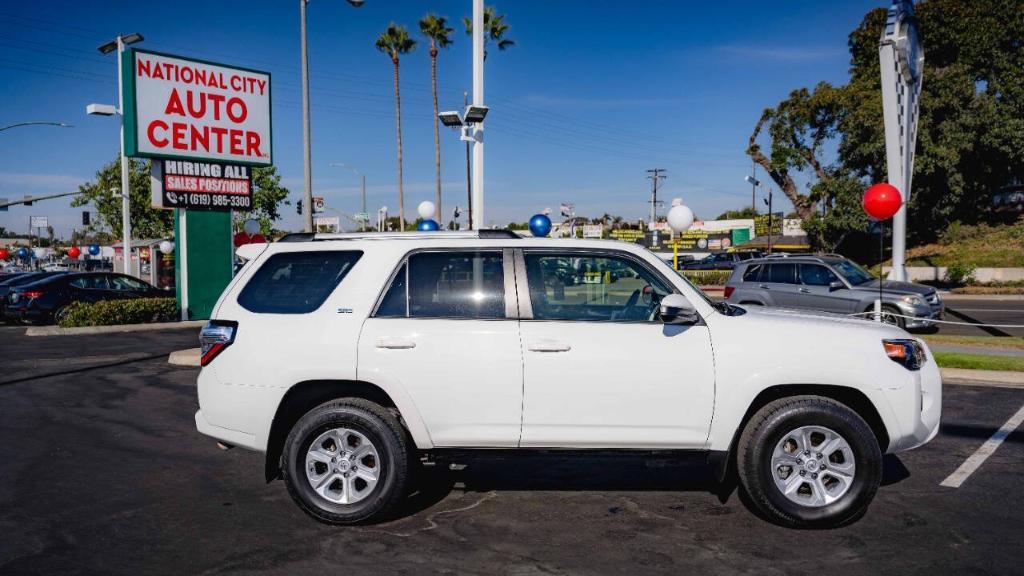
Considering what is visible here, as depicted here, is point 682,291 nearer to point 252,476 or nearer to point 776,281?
point 252,476

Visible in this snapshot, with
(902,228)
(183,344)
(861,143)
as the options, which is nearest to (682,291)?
(183,344)

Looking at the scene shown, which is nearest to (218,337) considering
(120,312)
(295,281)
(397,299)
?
(295,281)

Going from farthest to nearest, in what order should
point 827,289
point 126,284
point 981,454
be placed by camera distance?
point 126,284 → point 827,289 → point 981,454

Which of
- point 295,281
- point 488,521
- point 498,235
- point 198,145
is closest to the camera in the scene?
point 488,521

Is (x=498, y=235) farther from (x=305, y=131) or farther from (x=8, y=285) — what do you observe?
(x=8, y=285)

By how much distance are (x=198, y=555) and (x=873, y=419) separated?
14.1ft

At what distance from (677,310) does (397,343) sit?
179 cm

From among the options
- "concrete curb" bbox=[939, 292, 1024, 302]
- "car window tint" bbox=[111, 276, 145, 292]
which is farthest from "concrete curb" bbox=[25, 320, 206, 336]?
"concrete curb" bbox=[939, 292, 1024, 302]

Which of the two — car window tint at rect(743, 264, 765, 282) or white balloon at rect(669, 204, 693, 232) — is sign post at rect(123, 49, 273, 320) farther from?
car window tint at rect(743, 264, 765, 282)

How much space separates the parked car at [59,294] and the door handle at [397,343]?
1853 cm

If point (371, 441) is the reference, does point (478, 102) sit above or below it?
above

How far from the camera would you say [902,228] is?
1759cm

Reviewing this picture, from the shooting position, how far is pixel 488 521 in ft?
16.2

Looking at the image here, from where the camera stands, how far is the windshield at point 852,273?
1545 cm
